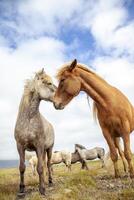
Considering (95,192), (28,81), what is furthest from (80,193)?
(28,81)

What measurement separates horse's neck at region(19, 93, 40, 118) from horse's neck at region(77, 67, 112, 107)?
1463mm

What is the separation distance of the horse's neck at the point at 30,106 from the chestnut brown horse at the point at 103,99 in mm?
677

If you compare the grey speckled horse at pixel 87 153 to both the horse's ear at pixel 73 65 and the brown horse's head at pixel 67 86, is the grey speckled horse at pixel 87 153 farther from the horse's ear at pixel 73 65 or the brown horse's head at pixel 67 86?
the horse's ear at pixel 73 65

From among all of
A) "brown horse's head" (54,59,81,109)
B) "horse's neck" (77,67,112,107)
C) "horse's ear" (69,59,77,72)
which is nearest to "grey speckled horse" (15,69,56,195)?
"brown horse's head" (54,59,81,109)

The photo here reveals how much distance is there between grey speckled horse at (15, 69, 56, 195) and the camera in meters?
10.0

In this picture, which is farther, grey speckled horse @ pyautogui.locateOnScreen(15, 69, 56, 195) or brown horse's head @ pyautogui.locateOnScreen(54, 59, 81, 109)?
brown horse's head @ pyautogui.locateOnScreen(54, 59, 81, 109)

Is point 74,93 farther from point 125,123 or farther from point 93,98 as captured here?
point 125,123

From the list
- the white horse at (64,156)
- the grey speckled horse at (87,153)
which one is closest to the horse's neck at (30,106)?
the white horse at (64,156)

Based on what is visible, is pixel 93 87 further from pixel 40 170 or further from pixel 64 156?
pixel 64 156

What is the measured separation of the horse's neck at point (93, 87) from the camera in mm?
10695

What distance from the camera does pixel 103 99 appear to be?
10.6 m

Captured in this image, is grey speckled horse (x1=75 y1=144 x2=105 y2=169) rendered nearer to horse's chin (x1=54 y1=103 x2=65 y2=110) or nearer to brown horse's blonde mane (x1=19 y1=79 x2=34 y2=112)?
brown horse's blonde mane (x1=19 y1=79 x2=34 y2=112)

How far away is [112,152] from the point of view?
11.0 meters

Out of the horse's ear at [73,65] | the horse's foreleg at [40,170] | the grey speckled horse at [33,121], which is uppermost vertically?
the horse's ear at [73,65]
